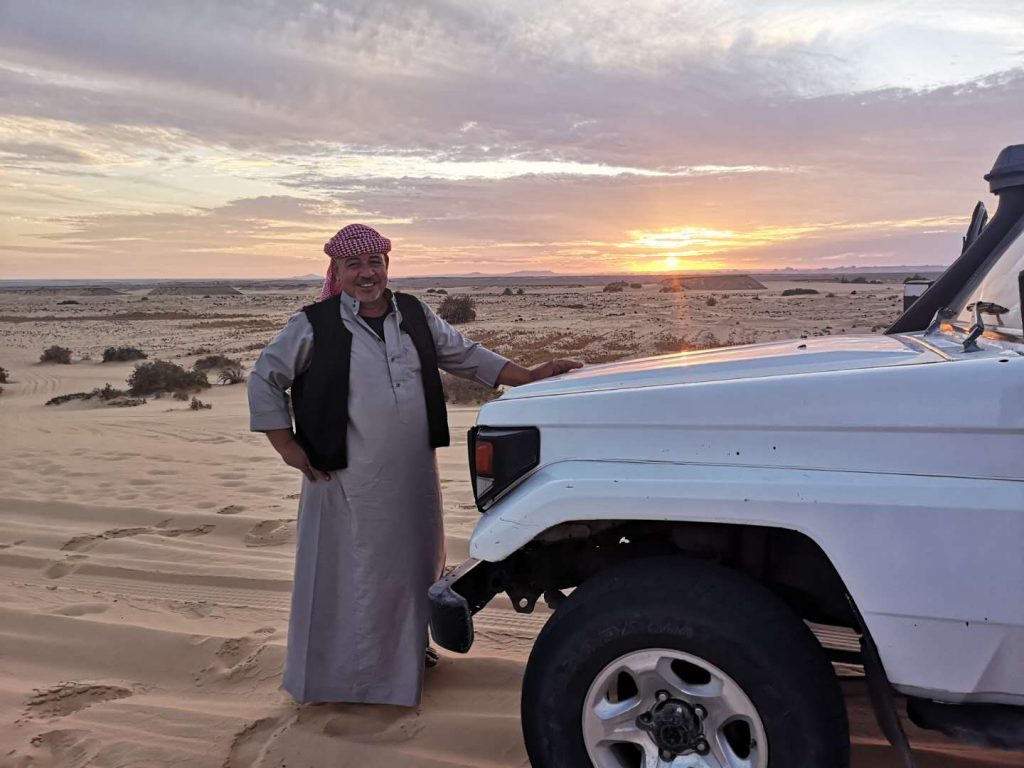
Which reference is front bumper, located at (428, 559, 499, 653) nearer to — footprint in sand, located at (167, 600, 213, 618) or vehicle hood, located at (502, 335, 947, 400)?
vehicle hood, located at (502, 335, 947, 400)

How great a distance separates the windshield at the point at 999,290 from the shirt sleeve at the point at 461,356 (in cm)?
202

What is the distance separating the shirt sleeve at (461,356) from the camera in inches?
158

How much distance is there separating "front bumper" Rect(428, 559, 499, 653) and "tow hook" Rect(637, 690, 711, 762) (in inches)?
25.2

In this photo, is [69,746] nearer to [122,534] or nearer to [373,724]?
[373,724]

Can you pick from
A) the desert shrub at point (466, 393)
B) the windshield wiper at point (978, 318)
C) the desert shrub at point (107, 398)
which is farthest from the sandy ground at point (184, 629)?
the desert shrub at point (107, 398)

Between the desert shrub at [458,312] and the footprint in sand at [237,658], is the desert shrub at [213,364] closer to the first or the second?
the desert shrub at [458,312]

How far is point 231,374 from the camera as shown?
17094mm

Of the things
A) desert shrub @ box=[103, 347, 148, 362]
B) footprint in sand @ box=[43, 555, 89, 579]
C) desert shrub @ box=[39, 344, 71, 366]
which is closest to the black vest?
footprint in sand @ box=[43, 555, 89, 579]

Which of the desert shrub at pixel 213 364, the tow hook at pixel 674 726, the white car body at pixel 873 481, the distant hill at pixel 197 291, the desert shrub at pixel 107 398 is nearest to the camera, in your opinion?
the white car body at pixel 873 481

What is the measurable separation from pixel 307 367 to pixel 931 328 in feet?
8.72

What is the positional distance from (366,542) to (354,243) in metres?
1.34

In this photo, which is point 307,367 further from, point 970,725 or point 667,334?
A: point 667,334

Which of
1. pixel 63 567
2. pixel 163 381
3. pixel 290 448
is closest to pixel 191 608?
pixel 63 567

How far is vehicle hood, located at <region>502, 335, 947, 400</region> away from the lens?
104 inches
